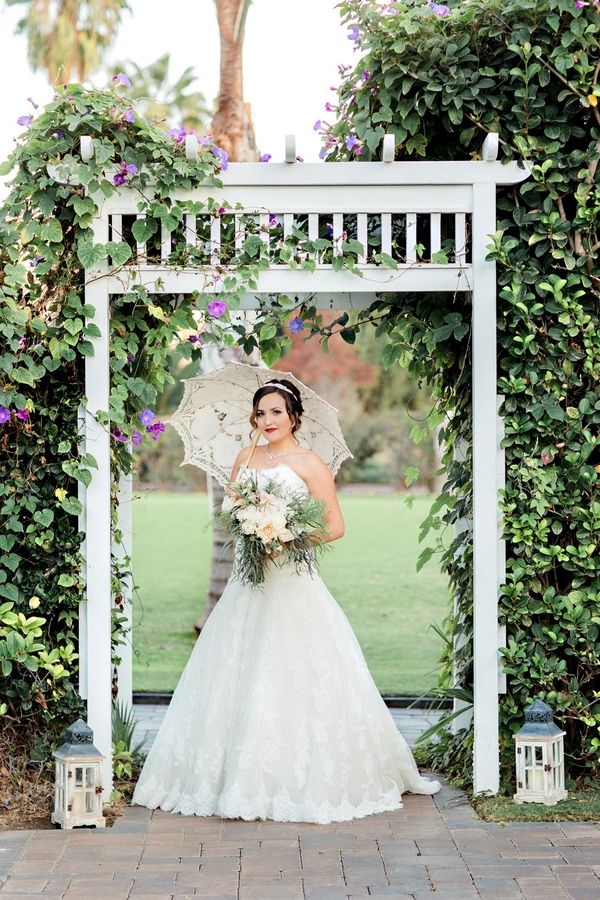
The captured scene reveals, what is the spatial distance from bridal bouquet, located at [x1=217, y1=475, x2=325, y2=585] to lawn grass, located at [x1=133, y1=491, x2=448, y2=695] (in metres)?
0.88

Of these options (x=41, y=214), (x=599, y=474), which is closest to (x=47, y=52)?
(x=41, y=214)

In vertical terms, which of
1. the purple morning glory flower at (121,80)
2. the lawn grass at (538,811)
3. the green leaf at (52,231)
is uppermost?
the purple morning glory flower at (121,80)

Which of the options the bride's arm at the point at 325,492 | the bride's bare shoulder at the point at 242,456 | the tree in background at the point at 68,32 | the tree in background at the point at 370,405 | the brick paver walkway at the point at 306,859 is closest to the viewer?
the brick paver walkway at the point at 306,859

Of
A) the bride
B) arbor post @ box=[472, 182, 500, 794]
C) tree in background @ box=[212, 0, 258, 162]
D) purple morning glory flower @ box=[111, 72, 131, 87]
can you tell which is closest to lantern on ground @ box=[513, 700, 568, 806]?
arbor post @ box=[472, 182, 500, 794]

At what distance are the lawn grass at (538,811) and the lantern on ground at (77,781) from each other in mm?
1563

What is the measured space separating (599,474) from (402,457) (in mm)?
21726

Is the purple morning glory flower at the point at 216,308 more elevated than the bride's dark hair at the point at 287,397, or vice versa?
the purple morning glory flower at the point at 216,308

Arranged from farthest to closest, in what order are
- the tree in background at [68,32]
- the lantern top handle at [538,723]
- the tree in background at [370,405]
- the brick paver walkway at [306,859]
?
the tree in background at [370,405] < the tree in background at [68,32] < the lantern top handle at [538,723] < the brick paver walkway at [306,859]

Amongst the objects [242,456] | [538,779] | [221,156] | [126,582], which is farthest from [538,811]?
[221,156]

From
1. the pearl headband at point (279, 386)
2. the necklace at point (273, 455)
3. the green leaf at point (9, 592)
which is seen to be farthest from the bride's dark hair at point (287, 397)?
the green leaf at point (9, 592)

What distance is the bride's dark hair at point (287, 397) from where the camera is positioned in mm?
5000

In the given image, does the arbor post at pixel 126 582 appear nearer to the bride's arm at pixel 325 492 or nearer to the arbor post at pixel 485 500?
the bride's arm at pixel 325 492

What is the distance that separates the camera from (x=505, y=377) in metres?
4.85

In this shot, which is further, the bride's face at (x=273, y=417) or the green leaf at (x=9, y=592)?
the bride's face at (x=273, y=417)
